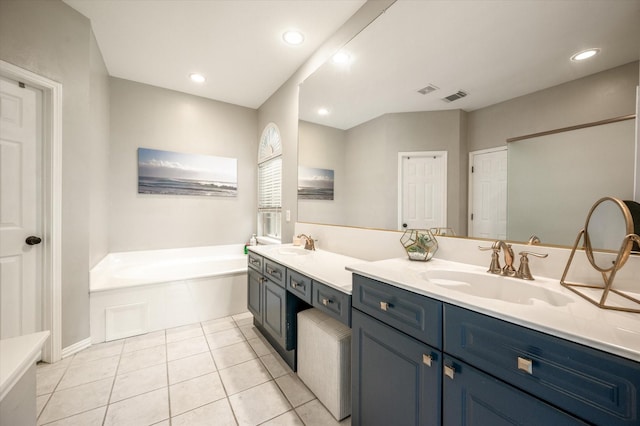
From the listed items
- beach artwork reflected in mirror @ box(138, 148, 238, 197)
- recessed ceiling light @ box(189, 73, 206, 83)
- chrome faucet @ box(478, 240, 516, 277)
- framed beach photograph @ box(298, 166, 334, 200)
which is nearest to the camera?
chrome faucet @ box(478, 240, 516, 277)

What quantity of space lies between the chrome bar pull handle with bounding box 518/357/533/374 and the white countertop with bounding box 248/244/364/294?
674mm

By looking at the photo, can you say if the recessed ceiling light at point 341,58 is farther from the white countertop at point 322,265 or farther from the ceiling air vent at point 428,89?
the white countertop at point 322,265

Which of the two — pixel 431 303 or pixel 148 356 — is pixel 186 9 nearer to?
pixel 431 303

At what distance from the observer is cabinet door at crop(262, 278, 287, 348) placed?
68.1 inches

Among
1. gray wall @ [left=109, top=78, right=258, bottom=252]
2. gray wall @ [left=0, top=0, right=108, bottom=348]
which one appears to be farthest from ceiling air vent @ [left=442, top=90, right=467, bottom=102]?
gray wall @ [left=109, top=78, right=258, bottom=252]

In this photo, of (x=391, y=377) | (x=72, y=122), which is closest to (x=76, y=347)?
(x=72, y=122)

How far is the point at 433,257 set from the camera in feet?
4.58

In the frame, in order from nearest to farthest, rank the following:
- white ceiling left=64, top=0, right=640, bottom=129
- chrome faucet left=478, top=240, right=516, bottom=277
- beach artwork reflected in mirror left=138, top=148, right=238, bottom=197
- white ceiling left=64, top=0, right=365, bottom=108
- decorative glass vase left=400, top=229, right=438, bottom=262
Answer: white ceiling left=64, top=0, right=640, bottom=129 → chrome faucet left=478, top=240, right=516, bottom=277 → decorative glass vase left=400, top=229, right=438, bottom=262 → white ceiling left=64, top=0, right=365, bottom=108 → beach artwork reflected in mirror left=138, top=148, right=238, bottom=197

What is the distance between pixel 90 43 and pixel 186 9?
3.05 feet

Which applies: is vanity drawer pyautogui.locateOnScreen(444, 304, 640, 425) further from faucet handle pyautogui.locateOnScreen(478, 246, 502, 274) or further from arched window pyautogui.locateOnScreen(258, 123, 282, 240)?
arched window pyautogui.locateOnScreen(258, 123, 282, 240)

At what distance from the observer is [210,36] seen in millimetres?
2178

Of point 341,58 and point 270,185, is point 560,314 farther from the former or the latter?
point 270,185

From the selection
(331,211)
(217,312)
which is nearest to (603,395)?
(331,211)

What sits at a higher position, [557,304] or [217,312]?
[557,304]
